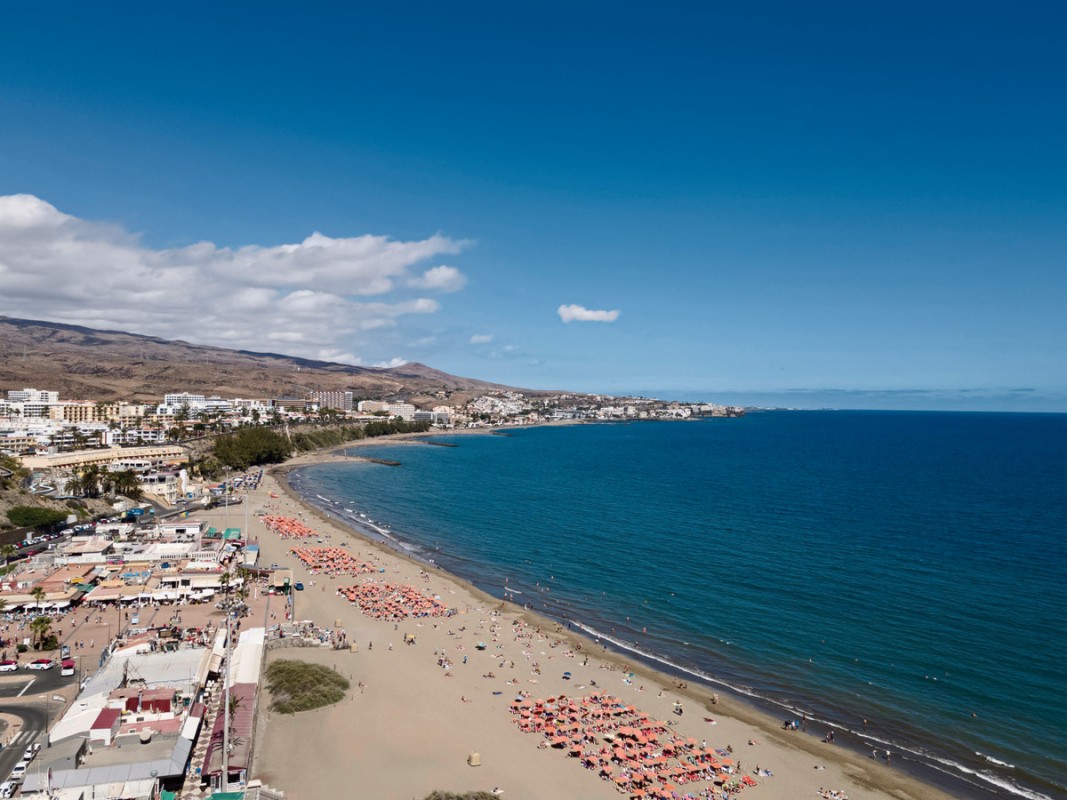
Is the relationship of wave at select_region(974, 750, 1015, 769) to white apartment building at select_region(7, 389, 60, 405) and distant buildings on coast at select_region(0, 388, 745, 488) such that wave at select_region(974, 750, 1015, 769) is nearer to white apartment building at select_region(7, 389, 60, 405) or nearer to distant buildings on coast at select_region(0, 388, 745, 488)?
distant buildings on coast at select_region(0, 388, 745, 488)

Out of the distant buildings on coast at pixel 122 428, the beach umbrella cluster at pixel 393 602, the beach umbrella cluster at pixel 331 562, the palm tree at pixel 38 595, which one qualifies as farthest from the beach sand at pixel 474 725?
the distant buildings on coast at pixel 122 428

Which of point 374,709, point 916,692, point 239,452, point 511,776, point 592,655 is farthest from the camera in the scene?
point 239,452

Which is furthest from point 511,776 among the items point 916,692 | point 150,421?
point 150,421

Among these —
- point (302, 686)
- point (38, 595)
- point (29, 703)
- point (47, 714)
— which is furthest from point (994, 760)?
point (38, 595)

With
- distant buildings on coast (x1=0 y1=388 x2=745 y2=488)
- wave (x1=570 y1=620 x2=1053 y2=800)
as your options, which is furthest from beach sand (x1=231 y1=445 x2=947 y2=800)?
distant buildings on coast (x1=0 y1=388 x2=745 y2=488)

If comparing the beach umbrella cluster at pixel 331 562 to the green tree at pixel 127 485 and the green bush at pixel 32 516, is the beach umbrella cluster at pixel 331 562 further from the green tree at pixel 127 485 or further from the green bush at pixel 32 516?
the green tree at pixel 127 485

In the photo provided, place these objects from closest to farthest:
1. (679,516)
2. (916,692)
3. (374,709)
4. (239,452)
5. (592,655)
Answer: (374,709) → (916,692) → (592,655) → (679,516) → (239,452)

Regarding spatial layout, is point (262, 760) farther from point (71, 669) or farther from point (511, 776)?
point (71, 669)
